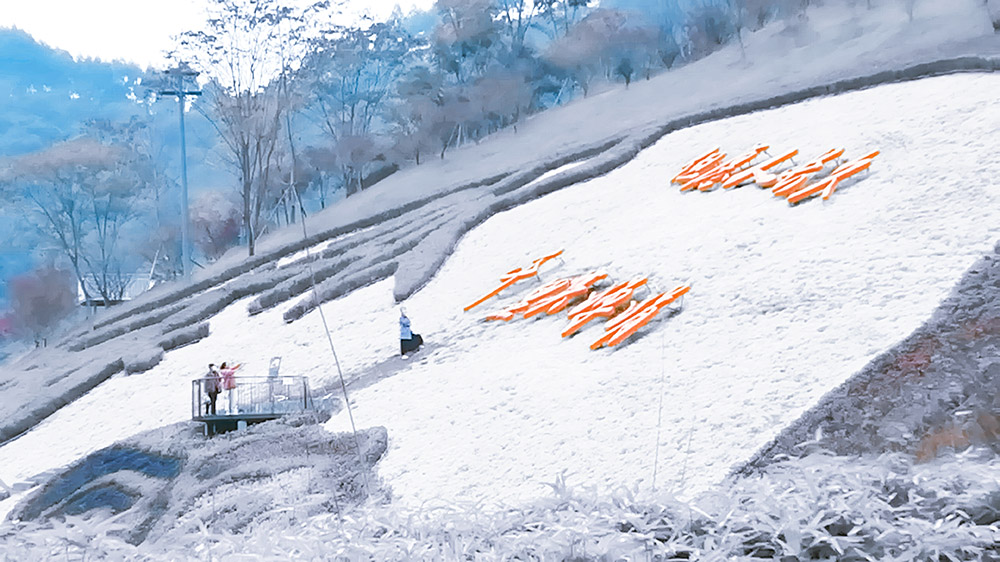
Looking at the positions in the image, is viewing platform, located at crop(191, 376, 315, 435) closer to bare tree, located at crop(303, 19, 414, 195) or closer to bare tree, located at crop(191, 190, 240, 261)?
bare tree, located at crop(303, 19, 414, 195)

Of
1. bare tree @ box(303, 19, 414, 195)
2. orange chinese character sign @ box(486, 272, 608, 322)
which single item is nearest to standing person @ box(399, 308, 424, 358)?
orange chinese character sign @ box(486, 272, 608, 322)

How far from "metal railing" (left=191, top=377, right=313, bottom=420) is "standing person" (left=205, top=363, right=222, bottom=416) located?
0.01 meters

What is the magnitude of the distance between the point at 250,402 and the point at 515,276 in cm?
332

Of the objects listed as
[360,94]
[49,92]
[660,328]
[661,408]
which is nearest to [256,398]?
[660,328]

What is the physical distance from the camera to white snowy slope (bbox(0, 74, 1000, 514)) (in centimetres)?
589

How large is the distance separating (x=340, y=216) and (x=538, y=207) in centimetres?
1070

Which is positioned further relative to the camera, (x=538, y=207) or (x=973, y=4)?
(x=973, y=4)

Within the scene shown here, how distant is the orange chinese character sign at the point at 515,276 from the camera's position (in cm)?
1023

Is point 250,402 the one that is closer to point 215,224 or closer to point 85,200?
point 85,200

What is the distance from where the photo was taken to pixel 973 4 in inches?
618

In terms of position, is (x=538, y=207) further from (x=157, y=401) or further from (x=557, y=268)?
(x=157, y=401)

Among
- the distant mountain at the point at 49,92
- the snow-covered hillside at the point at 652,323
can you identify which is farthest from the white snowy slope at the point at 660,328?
the distant mountain at the point at 49,92

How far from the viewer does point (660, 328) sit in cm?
758

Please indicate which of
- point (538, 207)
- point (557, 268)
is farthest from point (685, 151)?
→ point (557, 268)
